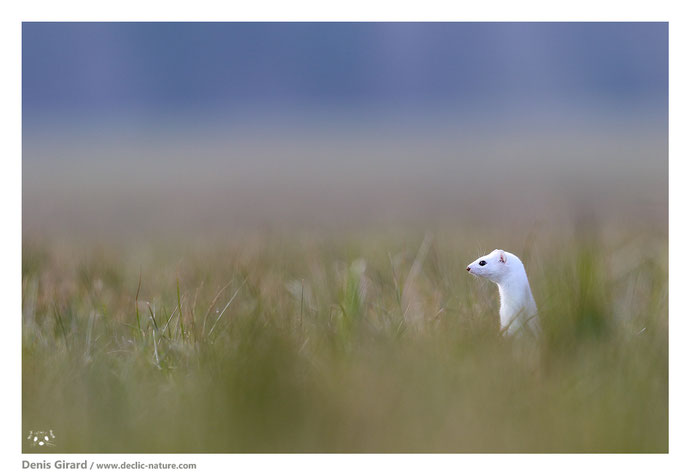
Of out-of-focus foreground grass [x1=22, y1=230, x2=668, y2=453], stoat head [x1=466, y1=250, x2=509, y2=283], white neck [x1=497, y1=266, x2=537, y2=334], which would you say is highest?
stoat head [x1=466, y1=250, x2=509, y2=283]

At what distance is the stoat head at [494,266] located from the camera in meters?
3.73

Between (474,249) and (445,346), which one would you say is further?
(474,249)

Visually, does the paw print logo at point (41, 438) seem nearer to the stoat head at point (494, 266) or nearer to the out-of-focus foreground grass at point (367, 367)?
the out-of-focus foreground grass at point (367, 367)

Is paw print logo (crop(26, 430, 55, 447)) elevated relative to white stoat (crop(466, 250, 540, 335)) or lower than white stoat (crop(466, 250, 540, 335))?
→ lower

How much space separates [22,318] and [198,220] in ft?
10.5

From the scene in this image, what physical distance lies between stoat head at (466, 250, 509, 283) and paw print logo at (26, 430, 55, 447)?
6.92ft

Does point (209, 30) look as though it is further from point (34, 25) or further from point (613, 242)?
point (613, 242)

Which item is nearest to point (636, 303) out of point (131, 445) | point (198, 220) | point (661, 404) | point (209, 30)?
point (661, 404)

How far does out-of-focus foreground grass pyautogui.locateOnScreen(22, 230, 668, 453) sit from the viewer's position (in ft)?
9.19

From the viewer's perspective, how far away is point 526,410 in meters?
2.79

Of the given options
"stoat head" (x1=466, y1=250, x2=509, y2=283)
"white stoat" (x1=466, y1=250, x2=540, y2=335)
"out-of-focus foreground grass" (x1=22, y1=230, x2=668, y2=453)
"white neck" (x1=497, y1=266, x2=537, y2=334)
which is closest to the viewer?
"out-of-focus foreground grass" (x1=22, y1=230, x2=668, y2=453)

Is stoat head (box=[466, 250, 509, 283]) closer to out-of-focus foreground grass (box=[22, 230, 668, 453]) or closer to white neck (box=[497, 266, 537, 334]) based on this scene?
white neck (box=[497, 266, 537, 334])

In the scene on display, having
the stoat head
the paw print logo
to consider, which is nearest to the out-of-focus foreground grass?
the paw print logo

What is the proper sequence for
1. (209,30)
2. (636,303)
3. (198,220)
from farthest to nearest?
(198,220)
(209,30)
(636,303)
